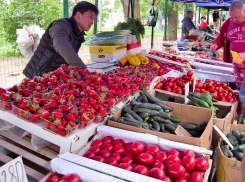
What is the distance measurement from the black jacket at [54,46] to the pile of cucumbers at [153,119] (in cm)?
92

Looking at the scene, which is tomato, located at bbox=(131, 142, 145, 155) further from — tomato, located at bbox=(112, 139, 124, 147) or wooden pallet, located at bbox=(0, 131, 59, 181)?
wooden pallet, located at bbox=(0, 131, 59, 181)

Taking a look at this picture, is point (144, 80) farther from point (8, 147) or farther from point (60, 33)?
point (8, 147)

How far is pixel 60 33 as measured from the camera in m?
2.81

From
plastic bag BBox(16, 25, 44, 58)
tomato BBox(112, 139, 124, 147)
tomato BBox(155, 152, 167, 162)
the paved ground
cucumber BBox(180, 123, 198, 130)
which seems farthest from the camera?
the paved ground

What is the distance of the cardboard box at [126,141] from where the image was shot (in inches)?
55.6

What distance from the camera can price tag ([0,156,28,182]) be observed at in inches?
47.9

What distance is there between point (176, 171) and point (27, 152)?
119 cm

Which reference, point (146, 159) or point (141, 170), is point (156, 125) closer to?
point (146, 159)

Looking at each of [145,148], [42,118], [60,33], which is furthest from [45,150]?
[60,33]

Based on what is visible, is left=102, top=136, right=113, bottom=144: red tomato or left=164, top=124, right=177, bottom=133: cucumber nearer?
left=102, top=136, right=113, bottom=144: red tomato

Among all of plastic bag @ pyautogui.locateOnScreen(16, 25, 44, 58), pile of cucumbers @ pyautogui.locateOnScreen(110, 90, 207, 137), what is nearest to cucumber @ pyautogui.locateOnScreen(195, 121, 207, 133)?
pile of cucumbers @ pyautogui.locateOnScreen(110, 90, 207, 137)

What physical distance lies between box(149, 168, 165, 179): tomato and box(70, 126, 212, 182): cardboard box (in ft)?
0.39

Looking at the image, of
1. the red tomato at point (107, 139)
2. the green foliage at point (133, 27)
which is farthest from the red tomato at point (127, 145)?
the green foliage at point (133, 27)

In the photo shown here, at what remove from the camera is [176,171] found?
1.51 meters
